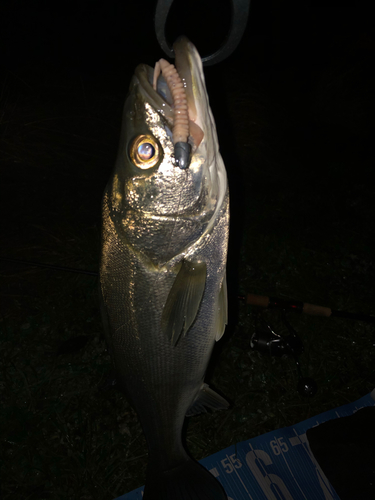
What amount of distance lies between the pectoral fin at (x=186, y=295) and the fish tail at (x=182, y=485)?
1.03m

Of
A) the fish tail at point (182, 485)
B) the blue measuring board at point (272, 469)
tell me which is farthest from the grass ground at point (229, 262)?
the fish tail at point (182, 485)

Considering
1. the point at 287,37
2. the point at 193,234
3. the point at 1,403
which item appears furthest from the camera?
the point at 287,37

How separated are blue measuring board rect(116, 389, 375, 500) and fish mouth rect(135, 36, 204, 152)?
268cm

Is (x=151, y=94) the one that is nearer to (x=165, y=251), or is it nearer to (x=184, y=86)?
(x=184, y=86)

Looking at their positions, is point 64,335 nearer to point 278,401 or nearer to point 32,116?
point 278,401

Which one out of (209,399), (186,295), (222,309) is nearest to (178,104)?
(186,295)

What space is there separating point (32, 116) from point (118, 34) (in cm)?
187

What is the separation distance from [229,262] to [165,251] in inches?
83.7

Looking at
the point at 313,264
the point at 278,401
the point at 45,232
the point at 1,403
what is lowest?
the point at 278,401

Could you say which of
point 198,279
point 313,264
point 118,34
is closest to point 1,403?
point 198,279

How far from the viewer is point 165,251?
1311mm

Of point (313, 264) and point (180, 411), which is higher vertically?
point (180, 411)

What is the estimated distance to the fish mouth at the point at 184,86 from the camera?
1039 millimetres

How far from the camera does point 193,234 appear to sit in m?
1.29
